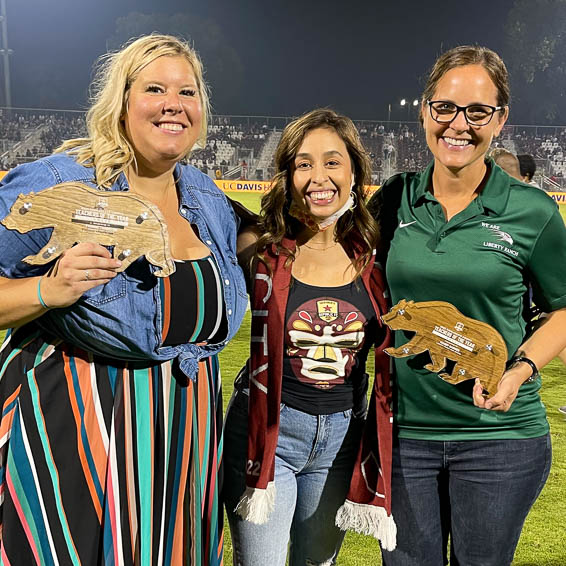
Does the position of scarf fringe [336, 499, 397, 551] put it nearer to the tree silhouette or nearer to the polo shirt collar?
the polo shirt collar

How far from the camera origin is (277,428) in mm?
2057

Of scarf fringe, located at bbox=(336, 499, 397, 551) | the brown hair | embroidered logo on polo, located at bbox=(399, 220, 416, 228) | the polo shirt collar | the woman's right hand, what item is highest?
the brown hair

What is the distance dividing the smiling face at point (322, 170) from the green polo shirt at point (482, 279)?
0.30 m

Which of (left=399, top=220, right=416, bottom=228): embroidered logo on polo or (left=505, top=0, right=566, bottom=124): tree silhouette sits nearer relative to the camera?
(left=399, top=220, right=416, bottom=228): embroidered logo on polo

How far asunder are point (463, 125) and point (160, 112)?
0.92 m

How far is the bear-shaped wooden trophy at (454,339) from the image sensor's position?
186cm

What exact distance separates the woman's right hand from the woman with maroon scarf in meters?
0.64

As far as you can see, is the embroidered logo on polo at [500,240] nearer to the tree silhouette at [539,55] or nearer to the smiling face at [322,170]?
the smiling face at [322,170]

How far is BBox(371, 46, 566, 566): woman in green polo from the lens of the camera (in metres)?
1.95

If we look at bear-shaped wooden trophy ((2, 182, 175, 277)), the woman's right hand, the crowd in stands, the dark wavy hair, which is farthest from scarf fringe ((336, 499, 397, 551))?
the crowd in stands

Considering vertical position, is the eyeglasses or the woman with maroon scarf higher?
the eyeglasses

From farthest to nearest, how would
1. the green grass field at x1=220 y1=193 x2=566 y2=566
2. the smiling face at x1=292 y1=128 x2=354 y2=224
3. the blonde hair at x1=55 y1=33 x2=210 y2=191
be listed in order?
the green grass field at x1=220 y1=193 x2=566 y2=566 < the smiling face at x1=292 y1=128 x2=354 y2=224 < the blonde hair at x1=55 y1=33 x2=210 y2=191

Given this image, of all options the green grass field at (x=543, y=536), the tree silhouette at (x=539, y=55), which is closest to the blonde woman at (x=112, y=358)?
the green grass field at (x=543, y=536)

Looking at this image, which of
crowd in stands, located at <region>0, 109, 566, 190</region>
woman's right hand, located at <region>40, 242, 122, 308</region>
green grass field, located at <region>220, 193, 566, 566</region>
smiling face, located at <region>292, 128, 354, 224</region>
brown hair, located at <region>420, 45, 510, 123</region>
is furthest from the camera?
crowd in stands, located at <region>0, 109, 566, 190</region>
